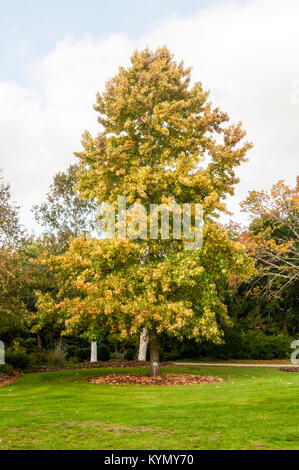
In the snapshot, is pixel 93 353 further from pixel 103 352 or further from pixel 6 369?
pixel 6 369

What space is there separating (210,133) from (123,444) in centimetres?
1351

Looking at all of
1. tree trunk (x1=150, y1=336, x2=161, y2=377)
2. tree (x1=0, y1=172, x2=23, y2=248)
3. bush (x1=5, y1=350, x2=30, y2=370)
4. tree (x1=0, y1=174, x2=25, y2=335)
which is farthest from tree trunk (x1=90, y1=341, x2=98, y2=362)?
tree (x1=0, y1=172, x2=23, y2=248)

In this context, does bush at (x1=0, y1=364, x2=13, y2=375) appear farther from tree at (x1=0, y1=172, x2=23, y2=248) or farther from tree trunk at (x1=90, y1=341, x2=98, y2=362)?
tree trunk at (x1=90, y1=341, x2=98, y2=362)

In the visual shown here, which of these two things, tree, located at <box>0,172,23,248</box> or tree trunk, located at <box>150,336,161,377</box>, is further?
tree, located at <box>0,172,23,248</box>

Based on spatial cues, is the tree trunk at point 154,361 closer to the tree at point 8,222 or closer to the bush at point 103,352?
the tree at point 8,222

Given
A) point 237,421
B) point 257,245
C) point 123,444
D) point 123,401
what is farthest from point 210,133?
point 123,444

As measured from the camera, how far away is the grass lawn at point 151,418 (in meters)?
5.71
